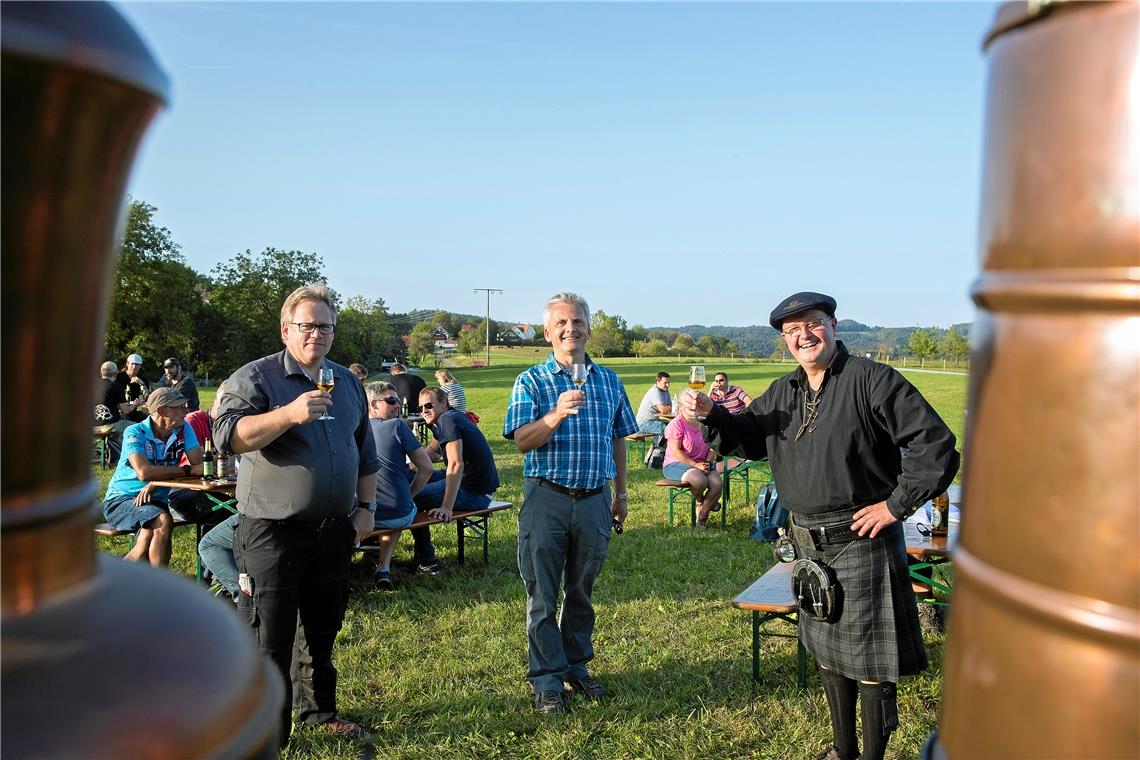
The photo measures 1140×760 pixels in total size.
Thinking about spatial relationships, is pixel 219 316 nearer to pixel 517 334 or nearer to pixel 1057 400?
pixel 1057 400

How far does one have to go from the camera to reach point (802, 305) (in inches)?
150

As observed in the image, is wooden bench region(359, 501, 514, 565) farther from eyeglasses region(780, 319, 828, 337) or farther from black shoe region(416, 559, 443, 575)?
eyeglasses region(780, 319, 828, 337)

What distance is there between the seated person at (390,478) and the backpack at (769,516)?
144 inches

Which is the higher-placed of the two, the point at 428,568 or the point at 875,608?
the point at 875,608

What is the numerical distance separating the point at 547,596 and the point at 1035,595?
4167mm

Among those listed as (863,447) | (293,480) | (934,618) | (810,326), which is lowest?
(934,618)

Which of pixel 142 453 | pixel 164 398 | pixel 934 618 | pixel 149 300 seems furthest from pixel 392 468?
pixel 149 300

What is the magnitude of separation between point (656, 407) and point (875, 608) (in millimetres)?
9479

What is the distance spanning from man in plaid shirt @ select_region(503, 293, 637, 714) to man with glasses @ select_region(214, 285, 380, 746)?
1.01m

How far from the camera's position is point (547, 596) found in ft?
15.3

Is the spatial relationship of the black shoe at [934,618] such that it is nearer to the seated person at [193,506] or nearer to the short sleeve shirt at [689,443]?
the short sleeve shirt at [689,443]

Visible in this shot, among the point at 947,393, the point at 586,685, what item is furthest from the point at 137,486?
the point at 947,393

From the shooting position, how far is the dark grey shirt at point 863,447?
353 centimetres

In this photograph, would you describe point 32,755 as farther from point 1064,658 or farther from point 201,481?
point 201,481
